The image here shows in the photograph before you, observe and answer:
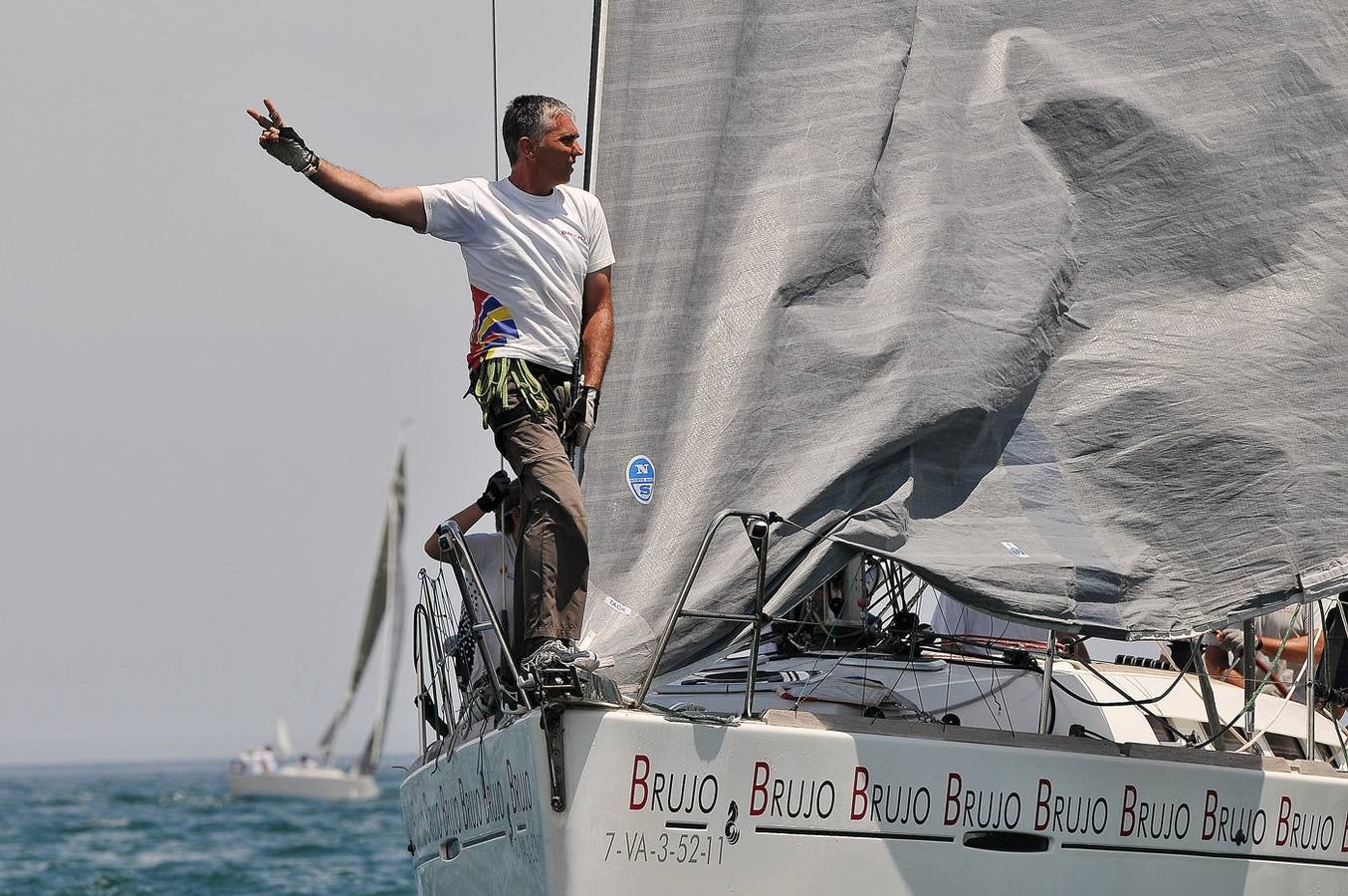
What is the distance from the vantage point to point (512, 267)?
216 inches

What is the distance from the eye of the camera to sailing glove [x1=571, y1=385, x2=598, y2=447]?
549cm

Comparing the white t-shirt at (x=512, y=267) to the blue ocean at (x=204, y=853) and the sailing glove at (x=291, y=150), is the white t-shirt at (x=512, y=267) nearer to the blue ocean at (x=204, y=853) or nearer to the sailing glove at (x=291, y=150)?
the sailing glove at (x=291, y=150)

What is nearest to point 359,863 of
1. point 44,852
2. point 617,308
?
point 44,852

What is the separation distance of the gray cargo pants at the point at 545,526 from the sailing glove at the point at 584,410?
0.12 meters

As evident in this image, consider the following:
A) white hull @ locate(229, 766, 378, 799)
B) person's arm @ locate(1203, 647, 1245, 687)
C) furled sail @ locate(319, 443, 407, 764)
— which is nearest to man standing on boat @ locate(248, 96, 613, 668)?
person's arm @ locate(1203, 647, 1245, 687)

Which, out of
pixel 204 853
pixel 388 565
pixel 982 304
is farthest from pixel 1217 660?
pixel 388 565

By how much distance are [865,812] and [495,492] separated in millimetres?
1820

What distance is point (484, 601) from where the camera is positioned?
5.30 m

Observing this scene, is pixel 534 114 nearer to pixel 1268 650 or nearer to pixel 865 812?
pixel 865 812

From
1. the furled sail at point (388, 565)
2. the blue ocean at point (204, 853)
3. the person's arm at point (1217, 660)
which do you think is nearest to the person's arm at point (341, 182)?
the person's arm at point (1217, 660)

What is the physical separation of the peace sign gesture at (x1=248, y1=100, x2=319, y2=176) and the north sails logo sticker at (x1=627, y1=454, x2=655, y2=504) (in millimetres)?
1528

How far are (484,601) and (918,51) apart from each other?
2817 millimetres

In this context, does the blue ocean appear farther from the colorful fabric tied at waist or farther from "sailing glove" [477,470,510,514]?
the colorful fabric tied at waist

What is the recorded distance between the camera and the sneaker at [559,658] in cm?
490
